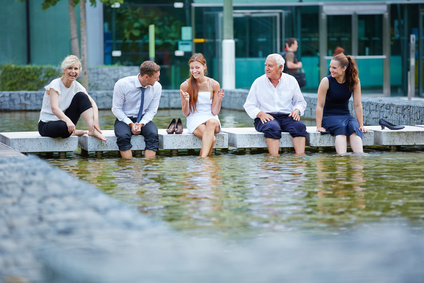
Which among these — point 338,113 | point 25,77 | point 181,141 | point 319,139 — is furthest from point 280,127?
point 25,77

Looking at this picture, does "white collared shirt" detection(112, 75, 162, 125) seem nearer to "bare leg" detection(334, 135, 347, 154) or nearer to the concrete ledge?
the concrete ledge

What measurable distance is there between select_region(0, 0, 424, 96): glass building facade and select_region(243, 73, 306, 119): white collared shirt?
14.4 meters

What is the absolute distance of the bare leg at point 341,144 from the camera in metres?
10.6

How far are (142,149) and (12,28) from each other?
709 inches

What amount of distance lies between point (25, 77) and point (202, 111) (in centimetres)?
1301

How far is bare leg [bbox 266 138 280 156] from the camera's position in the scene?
10.5 meters

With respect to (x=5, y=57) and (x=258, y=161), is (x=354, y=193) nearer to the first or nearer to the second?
(x=258, y=161)

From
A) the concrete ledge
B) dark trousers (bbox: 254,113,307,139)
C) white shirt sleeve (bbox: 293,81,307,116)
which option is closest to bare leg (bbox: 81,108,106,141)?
the concrete ledge

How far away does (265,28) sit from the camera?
25969 mm

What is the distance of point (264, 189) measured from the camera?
24.6 ft

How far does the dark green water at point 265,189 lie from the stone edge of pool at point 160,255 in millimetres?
1501

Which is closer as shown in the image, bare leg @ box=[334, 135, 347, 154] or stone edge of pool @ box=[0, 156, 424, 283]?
stone edge of pool @ box=[0, 156, 424, 283]

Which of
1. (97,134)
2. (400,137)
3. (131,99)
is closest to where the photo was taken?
(97,134)

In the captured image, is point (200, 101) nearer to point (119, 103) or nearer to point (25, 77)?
point (119, 103)
